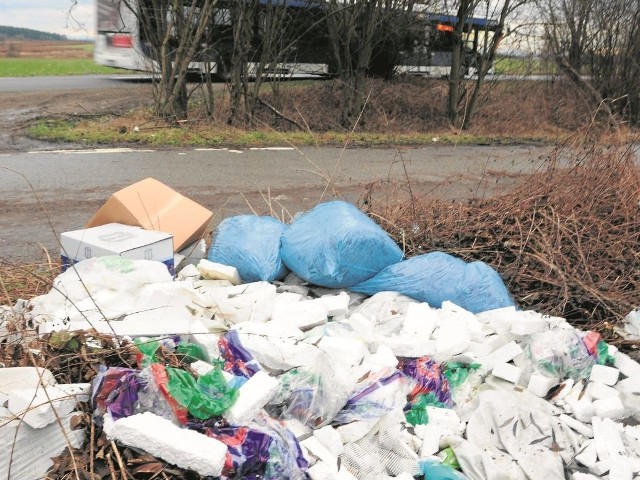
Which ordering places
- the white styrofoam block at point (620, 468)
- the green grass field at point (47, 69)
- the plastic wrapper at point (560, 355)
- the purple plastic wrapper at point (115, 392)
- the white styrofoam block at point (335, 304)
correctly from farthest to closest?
the green grass field at point (47, 69)
the white styrofoam block at point (335, 304)
the plastic wrapper at point (560, 355)
the white styrofoam block at point (620, 468)
the purple plastic wrapper at point (115, 392)

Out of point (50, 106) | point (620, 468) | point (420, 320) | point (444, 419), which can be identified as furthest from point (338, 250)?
point (50, 106)

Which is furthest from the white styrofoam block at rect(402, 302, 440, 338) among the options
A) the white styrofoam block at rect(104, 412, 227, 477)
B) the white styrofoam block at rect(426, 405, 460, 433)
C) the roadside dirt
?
the roadside dirt

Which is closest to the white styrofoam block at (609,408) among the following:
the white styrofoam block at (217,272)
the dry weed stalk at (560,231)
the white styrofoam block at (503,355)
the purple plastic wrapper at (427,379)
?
the white styrofoam block at (503,355)

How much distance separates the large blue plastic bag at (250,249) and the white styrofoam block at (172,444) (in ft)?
6.25

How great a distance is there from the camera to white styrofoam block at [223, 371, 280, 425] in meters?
2.62

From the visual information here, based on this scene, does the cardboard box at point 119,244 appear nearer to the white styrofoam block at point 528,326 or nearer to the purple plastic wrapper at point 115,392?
the purple plastic wrapper at point 115,392

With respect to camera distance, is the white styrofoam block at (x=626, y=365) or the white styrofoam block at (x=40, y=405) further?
the white styrofoam block at (x=626, y=365)

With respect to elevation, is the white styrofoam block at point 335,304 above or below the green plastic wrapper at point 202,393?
below

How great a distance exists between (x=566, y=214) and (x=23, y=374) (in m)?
3.38

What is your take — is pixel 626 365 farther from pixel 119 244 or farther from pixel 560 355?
pixel 119 244

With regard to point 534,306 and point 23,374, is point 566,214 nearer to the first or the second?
point 534,306

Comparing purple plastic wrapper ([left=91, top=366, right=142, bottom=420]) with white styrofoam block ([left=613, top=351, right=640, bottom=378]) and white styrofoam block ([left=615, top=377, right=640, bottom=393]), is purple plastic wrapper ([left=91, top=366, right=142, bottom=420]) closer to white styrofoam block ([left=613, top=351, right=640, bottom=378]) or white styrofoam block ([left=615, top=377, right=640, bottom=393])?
white styrofoam block ([left=615, top=377, right=640, bottom=393])

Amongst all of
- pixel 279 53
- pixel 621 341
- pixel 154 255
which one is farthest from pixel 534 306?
pixel 279 53

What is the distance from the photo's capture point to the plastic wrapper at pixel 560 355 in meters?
3.36
